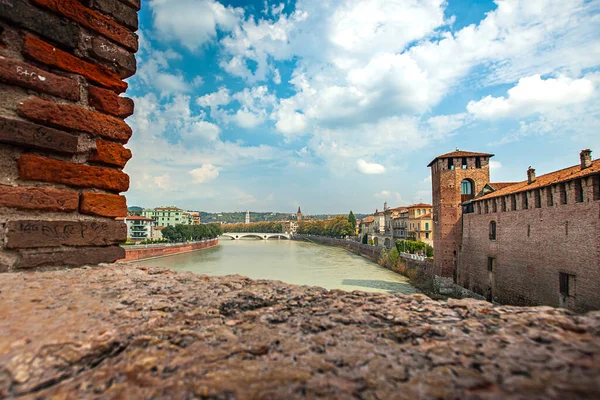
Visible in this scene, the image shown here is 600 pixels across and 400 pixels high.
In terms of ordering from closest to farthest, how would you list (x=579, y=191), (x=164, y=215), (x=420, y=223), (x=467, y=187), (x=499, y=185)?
1. (x=579, y=191)
2. (x=467, y=187)
3. (x=499, y=185)
4. (x=420, y=223)
5. (x=164, y=215)

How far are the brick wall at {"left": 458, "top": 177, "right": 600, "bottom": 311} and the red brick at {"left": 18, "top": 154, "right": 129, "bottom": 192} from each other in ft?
49.4

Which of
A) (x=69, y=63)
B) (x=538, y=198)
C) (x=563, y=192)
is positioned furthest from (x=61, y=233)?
(x=538, y=198)

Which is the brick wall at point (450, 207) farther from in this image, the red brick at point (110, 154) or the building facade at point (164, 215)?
the building facade at point (164, 215)

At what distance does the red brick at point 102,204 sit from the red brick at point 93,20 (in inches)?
46.1

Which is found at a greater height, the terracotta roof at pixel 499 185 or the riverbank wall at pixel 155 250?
the terracotta roof at pixel 499 185

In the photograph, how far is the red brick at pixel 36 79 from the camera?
185 centimetres

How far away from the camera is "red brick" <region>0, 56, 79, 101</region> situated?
1.85m

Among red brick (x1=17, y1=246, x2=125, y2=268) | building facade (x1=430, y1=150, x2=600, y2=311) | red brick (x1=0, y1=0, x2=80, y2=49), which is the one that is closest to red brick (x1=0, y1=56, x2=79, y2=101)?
red brick (x1=0, y1=0, x2=80, y2=49)

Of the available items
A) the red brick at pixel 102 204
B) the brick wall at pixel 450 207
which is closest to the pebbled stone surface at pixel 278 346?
the red brick at pixel 102 204

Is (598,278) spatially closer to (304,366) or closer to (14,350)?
(304,366)

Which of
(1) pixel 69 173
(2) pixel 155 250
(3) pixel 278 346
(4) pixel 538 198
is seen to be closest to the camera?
(3) pixel 278 346

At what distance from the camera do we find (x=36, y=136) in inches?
75.4

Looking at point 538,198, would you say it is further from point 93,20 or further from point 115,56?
point 93,20

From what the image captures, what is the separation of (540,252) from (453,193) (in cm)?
955
